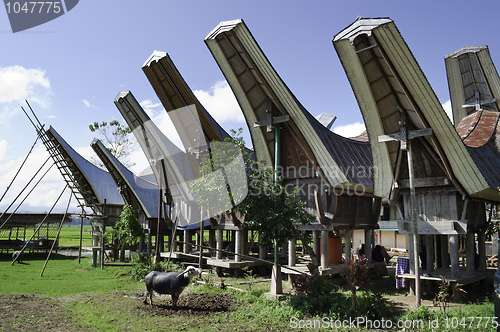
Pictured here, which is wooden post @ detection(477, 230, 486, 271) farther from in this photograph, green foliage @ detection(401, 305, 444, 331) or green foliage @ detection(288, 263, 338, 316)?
green foliage @ detection(288, 263, 338, 316)

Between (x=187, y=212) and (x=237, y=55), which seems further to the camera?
(x=187, y=212)

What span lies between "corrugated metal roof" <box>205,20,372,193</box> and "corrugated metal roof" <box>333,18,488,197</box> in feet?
7.59

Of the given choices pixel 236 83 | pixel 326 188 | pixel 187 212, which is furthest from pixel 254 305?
pixel 187 212

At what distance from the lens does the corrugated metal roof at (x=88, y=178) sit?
23.9 meters

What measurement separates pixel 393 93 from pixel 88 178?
21.4 meters

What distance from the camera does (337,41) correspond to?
1055 centimetres

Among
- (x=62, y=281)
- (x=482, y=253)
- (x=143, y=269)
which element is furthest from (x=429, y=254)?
(x=62, y=281)

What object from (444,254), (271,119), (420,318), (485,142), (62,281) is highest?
(271,119)

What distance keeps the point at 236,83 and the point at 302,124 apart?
3240 mm

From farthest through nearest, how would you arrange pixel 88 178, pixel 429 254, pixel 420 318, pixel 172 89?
pixel 88 178, pixel 172 89, pixel 429 254, pixel 420 318

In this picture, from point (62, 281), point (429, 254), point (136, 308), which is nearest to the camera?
point (136, 308)

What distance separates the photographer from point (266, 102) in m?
15.1

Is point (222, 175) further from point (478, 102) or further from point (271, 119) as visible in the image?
point (478, 102)

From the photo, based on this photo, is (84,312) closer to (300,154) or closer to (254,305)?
(254,305)
